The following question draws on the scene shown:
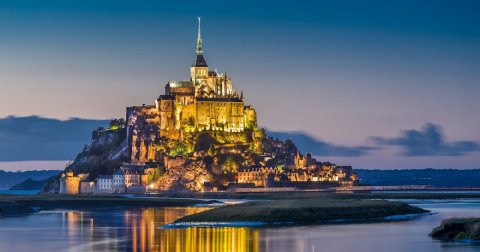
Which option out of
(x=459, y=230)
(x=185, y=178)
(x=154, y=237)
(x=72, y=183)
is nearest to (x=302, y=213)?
(x=154, y=237)

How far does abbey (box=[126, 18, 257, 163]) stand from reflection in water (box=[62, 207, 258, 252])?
320ft

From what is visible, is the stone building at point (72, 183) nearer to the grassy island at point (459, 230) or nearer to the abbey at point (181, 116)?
the abbey at point (181, 116)

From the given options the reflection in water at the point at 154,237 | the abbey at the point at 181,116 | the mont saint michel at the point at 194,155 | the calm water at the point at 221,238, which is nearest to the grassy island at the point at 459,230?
the calm water at the point at 221,238

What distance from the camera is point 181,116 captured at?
18575 cm

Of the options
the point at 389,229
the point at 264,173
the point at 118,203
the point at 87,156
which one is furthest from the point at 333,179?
the point at 389,229

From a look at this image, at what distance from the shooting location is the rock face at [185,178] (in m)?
171

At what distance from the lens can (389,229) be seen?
69.5m

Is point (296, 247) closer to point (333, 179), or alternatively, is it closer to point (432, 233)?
point (432, 233)

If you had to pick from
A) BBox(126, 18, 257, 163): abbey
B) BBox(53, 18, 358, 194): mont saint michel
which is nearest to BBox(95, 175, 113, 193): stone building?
BBox(53, 18, 358, 194): mont saint michel

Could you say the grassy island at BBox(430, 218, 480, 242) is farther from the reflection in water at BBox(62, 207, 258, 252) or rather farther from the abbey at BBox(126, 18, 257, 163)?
the abbey at BBox(126, 18, 257, 163)

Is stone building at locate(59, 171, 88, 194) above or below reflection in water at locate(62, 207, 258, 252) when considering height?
above

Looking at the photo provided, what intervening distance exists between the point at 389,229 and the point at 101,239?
2033cm

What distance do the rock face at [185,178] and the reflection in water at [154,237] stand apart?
85939mm

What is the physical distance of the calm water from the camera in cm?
5641
